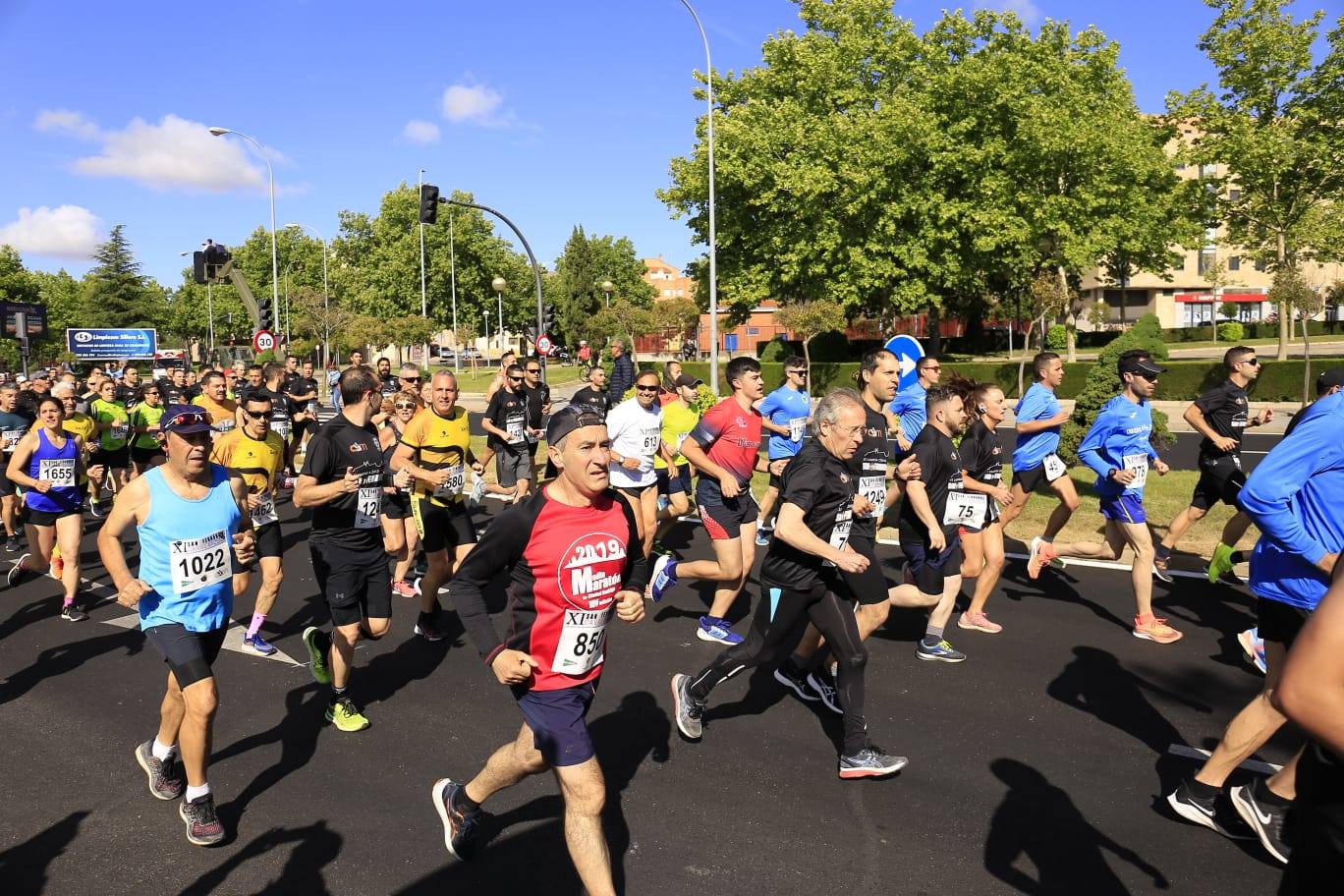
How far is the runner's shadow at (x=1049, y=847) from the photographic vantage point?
3.96 meters

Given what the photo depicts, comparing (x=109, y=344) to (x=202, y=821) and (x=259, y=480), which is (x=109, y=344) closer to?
(x=259, y=480)

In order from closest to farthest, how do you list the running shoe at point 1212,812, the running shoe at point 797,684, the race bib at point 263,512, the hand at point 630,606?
the hand at point 630,606
the running shoe at point 1212,812
the running shoe at point 797,684
the race bib at point 263,512

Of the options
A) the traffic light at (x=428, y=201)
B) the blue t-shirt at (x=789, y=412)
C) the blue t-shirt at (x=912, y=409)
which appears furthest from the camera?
the traffic light at (x=428, y=201)

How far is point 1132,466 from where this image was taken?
7.10m

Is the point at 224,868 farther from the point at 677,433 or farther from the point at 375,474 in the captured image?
the point at 677,433

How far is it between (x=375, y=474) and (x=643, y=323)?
5609cm

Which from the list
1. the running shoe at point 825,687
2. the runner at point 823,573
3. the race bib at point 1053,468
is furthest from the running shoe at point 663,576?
the race bib at point 1053,468

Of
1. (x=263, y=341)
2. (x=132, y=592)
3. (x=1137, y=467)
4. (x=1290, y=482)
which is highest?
(x=263, y=341)

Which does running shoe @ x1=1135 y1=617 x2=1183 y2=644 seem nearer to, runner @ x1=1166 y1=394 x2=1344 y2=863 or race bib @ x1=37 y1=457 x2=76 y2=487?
runner @ x1=1166 y1=394 x2=1344 y2=863

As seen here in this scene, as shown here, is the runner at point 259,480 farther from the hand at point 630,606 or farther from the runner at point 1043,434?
the runner at point 1043,434

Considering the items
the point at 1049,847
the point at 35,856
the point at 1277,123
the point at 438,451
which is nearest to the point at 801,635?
the point at 1049,847

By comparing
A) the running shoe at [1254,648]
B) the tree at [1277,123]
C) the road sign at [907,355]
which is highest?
the tree at [1277,123]

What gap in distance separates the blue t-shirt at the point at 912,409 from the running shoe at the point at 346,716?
221 inches

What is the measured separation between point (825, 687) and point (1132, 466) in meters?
2.97
